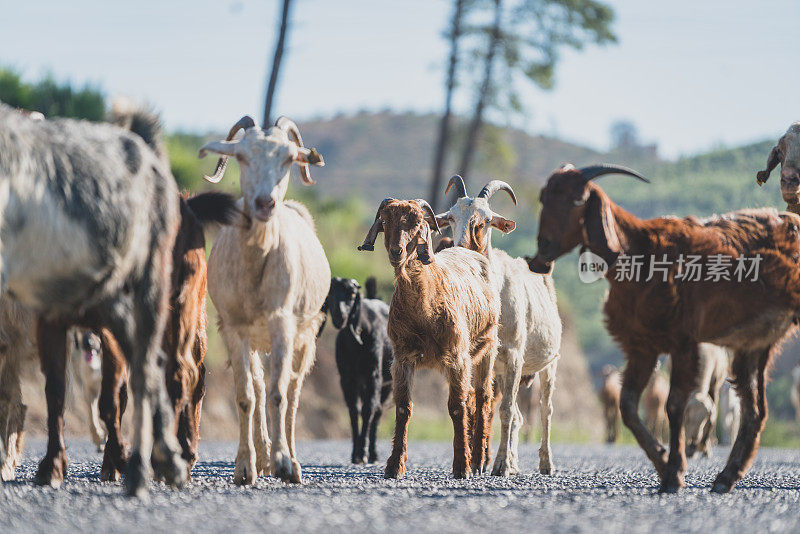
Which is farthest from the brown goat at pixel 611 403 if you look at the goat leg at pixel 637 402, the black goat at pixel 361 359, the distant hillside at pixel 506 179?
the goat leg at pixel 637 402

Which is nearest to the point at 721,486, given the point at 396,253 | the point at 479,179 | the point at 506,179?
the point at 396,253

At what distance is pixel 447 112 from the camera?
91.7 feet

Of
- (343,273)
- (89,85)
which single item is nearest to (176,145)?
(89,85)

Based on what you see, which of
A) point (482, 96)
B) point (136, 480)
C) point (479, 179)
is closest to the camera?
point (136, 480)

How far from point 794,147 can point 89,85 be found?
2119cm

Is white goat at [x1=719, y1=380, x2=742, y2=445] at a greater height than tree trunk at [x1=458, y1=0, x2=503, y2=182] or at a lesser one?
lesser

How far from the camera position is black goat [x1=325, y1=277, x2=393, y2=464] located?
12.4 meters

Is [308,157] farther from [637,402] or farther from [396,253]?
[637,402]

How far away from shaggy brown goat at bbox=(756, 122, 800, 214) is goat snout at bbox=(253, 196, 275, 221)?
16.8 ft

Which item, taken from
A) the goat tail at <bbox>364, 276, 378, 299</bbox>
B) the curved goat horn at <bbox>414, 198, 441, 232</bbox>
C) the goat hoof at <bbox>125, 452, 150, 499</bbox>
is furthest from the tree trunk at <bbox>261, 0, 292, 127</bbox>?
the goat hoof at <bbox>125, 452, 150, 499</bbox>

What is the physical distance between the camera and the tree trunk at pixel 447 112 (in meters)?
27.0

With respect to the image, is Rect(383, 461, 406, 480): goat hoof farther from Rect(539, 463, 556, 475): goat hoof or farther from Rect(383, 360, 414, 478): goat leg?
Rect(539, 463, 556, 475): goat hoof

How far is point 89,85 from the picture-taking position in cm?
2689

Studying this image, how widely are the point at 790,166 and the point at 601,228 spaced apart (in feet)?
11.2
